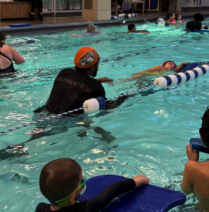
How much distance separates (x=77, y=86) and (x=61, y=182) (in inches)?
77.8

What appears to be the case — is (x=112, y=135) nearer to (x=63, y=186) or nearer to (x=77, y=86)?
(x=77, y=86)

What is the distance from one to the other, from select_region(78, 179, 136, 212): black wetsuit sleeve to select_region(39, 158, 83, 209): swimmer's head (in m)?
0.13

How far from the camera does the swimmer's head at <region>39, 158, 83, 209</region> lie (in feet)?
5.47

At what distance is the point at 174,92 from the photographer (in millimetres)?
5453

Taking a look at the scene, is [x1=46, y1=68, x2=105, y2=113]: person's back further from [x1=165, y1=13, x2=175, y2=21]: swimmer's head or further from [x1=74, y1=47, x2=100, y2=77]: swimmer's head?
[x1=165, y1=13, x2=175, y2=21]: swimmer's head

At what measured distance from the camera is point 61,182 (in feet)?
5.48

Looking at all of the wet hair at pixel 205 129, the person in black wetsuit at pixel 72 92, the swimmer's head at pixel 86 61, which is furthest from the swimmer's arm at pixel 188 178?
the swimmer's head at pixel 86 61

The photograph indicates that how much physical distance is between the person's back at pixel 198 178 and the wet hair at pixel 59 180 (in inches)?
35.1

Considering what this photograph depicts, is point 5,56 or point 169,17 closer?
point 5,56

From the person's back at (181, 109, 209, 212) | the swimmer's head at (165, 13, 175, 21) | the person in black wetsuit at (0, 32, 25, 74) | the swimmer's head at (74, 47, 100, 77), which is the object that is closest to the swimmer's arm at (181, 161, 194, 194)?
the person's back at (181, 109, 209, 212)

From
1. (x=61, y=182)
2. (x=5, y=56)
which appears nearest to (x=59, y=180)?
(x=61, y=182)

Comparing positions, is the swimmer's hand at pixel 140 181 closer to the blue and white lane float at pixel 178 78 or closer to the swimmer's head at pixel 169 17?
the blue and white lane float at pixel 178 78

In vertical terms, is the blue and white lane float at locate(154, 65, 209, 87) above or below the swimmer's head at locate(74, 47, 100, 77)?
below

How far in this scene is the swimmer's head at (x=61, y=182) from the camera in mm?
1666
